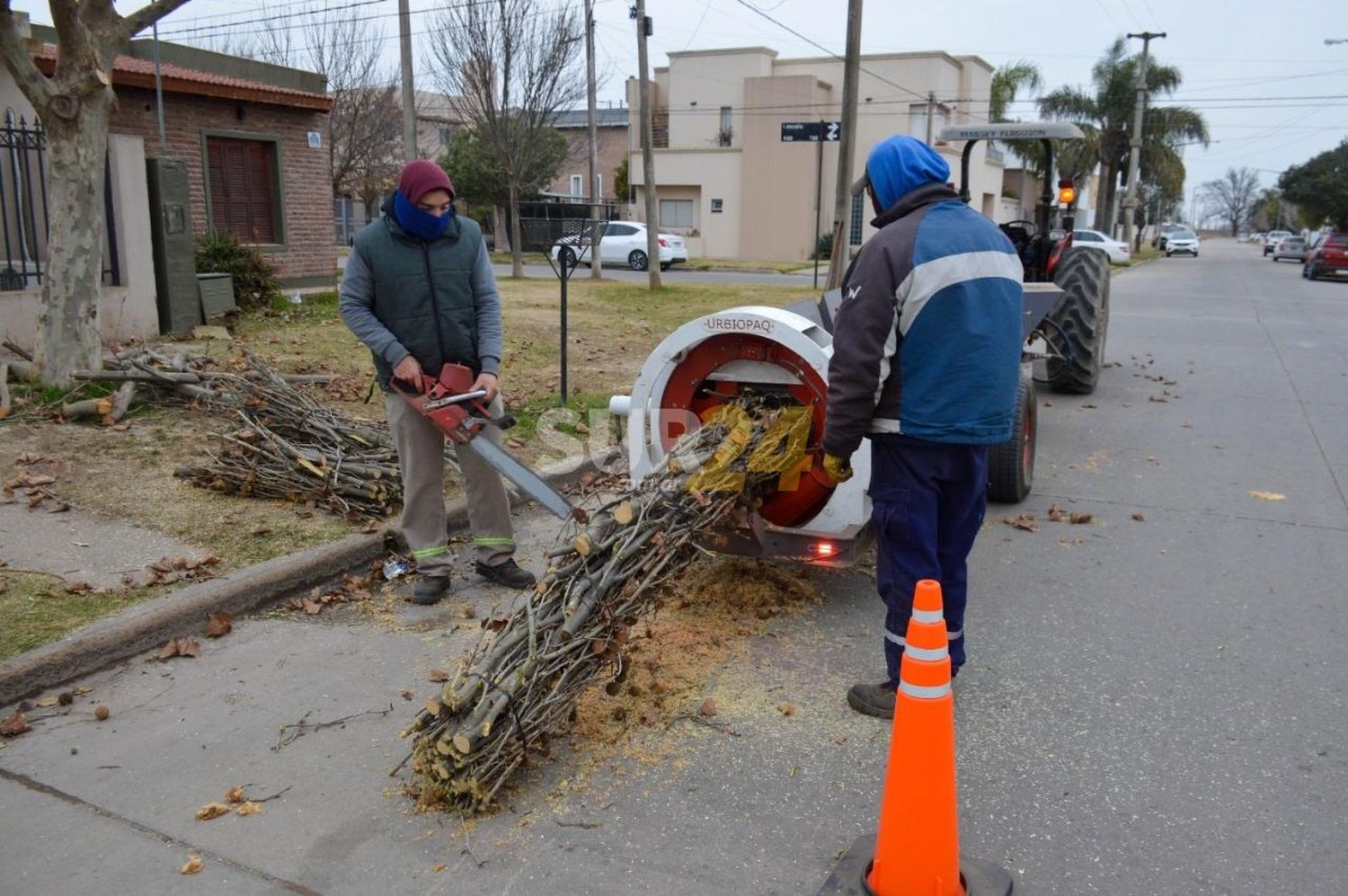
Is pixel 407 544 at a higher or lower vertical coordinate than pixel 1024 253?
lower

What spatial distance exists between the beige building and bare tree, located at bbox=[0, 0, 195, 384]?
1413 inches

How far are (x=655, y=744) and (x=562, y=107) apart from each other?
28236 millimetres

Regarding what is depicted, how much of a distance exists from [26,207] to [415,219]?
7792 millimetres

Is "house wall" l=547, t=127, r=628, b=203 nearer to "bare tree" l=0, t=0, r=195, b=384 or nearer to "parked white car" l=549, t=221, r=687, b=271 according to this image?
"parked white car" l=549, t=221, r=687, b=271

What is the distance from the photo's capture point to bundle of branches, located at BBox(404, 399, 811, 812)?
10.7 feet

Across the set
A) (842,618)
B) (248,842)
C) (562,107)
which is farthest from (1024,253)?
(562,107)

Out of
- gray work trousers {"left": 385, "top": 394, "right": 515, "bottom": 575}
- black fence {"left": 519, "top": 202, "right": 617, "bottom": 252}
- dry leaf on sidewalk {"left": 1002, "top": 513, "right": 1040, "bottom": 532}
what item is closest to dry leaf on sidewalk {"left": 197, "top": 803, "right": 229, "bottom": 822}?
gray work trousers {"left": 385, "top": 394, "right": 515, "bottom": 575}

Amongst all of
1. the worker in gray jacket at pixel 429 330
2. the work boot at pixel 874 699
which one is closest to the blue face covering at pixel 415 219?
the worker in gray jacket at pixel 429 330

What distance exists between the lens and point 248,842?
3137 mm

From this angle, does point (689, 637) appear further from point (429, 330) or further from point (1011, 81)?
point (1011, 81)

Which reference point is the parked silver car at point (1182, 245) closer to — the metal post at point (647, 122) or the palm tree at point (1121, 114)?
the palm tree at point (1121, 114)

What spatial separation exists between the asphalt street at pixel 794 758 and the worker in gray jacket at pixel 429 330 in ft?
1.00

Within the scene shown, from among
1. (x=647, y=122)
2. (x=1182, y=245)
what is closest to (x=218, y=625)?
(x=647, y=122)

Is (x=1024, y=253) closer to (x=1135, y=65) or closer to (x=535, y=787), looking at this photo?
(x=535, y=787)
